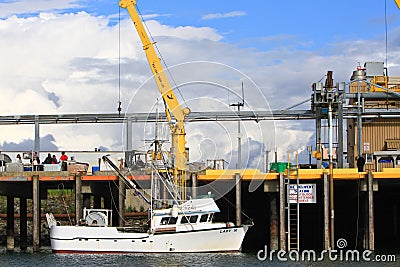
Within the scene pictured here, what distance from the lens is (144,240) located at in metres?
53.4

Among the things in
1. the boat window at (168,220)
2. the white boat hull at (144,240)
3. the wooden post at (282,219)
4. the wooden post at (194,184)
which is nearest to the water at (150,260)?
the white boat hull at (144,240)

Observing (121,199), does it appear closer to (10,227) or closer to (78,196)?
(78,196)

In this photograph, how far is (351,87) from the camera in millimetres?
64062

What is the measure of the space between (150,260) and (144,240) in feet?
11.3

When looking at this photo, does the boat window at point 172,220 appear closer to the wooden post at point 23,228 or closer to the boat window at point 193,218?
the boat window at point 193,218

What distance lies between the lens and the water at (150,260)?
48.3 meters

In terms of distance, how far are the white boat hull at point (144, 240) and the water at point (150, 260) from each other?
55cm

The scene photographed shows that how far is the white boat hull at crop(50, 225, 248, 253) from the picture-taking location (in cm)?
5306

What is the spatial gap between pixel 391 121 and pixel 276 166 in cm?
1143

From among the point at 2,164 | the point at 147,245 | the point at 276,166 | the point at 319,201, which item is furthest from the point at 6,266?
the point at 319,201

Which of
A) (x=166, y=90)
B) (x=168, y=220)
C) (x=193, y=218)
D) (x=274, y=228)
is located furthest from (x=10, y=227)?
(x=274, y=228)

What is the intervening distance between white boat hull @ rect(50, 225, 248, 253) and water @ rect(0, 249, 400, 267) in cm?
55

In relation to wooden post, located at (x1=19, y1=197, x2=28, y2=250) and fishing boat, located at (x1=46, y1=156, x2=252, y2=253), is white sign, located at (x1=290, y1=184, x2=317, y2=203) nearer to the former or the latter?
fishing boat, located at (x1=46, y1=156, x2=252, y2=253)

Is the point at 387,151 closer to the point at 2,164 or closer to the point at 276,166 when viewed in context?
the point at 276,166
